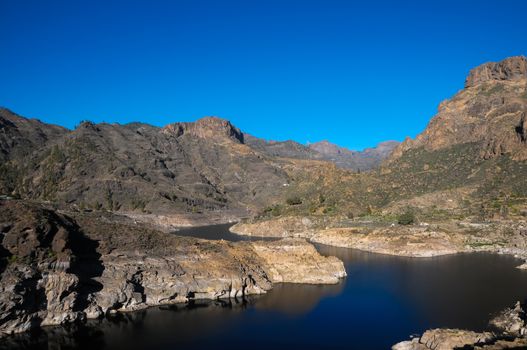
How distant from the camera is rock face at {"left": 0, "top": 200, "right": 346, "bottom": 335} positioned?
189ft

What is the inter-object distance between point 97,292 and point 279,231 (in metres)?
106

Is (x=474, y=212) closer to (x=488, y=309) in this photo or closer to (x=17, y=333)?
(x=488, y=309)

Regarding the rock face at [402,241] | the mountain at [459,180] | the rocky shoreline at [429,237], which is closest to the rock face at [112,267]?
the rock face at [402,241]

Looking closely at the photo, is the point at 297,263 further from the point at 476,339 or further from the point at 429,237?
the point at 429,237

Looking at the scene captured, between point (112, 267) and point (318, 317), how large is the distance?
99.2ft

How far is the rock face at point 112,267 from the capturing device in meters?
57.7

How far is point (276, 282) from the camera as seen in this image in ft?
268

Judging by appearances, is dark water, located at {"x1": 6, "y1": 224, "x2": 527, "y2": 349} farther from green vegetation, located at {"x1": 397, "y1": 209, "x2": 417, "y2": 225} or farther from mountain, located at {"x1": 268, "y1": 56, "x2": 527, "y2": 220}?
mountain, located at {"x1": 268, "y1": 56, "x2": 527, "y2": 220}

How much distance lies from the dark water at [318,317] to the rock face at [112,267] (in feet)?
8.95

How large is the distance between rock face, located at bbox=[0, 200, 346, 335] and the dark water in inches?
107

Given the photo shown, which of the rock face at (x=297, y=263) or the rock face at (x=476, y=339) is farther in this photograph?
the rock face at (x=297, y=263)

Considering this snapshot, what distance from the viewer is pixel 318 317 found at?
62.2 metres

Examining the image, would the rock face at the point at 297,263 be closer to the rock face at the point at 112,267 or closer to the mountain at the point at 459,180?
the rock face at the point at 112,267

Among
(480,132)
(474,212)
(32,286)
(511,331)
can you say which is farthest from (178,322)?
(480,132)
